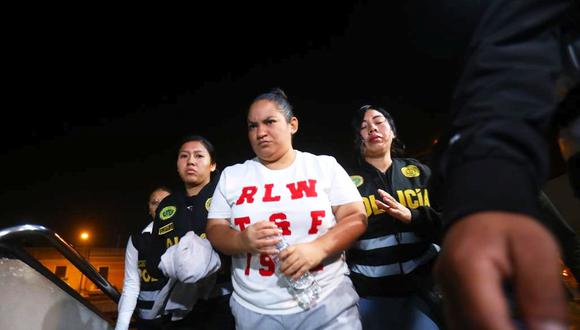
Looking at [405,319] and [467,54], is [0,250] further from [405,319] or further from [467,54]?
[467,54]

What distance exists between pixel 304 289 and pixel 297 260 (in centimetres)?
23

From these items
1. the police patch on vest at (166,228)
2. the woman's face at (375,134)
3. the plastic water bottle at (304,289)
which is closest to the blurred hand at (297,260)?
the plastic water bottle at (304,289)

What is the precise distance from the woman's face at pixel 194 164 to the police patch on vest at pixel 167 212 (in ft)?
0.98

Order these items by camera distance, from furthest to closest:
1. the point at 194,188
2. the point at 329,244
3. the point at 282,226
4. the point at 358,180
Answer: the point at 194,188 → the point at 358,180 → the point at 282,226 → the point at 329,244

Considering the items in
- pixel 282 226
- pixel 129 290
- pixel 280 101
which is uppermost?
pixel 280 101

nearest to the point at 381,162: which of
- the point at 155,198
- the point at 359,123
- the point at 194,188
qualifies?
the point at 359,123

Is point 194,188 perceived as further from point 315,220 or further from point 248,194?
point 315,220

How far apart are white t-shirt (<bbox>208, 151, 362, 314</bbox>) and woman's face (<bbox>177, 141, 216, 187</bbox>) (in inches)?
47.5

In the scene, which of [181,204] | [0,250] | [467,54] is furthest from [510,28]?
[0,250]

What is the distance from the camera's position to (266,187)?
196 cm

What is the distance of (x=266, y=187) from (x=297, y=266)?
550 mm

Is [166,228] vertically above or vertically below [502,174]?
below

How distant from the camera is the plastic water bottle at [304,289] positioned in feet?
5.53

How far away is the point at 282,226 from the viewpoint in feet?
5.94
